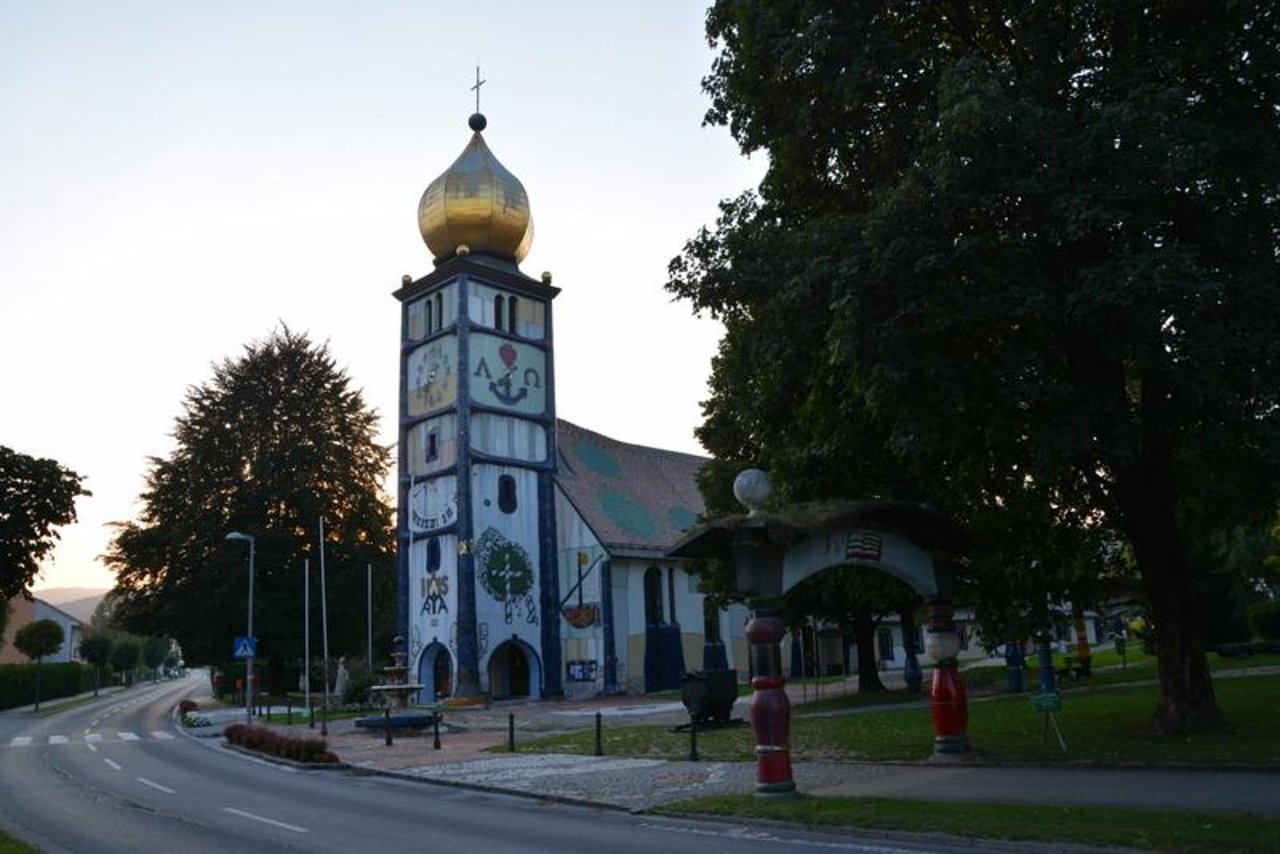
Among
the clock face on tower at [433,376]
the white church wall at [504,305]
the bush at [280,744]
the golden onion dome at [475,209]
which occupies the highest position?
the golden onion dome at [475,209]

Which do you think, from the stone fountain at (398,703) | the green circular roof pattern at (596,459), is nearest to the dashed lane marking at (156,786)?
the stone fountain at (398,703)

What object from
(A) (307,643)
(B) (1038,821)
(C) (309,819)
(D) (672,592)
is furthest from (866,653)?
(B) (1038,821)

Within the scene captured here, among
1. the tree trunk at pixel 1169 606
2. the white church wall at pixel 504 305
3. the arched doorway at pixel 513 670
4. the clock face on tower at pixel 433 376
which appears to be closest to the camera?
the tree trunk at pixel 1169 606

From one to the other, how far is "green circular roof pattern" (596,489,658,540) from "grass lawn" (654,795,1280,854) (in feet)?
121

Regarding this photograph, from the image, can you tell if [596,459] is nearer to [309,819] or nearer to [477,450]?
[477,450]

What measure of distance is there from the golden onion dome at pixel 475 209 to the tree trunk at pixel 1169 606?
115 feet

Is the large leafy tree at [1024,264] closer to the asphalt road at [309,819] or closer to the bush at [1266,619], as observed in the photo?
the asphalt road at [309,819]

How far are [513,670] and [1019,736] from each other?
107 feet

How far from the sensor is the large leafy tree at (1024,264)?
42.0ft

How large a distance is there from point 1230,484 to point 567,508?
3383 cm

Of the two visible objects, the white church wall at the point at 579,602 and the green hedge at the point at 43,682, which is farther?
the green hedge at the point at 43,682

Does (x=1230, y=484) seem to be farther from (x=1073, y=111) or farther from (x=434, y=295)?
(x=434, y=295)

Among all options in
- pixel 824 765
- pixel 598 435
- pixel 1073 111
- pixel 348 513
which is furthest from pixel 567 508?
pixel 1073 111

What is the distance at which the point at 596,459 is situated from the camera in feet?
175
